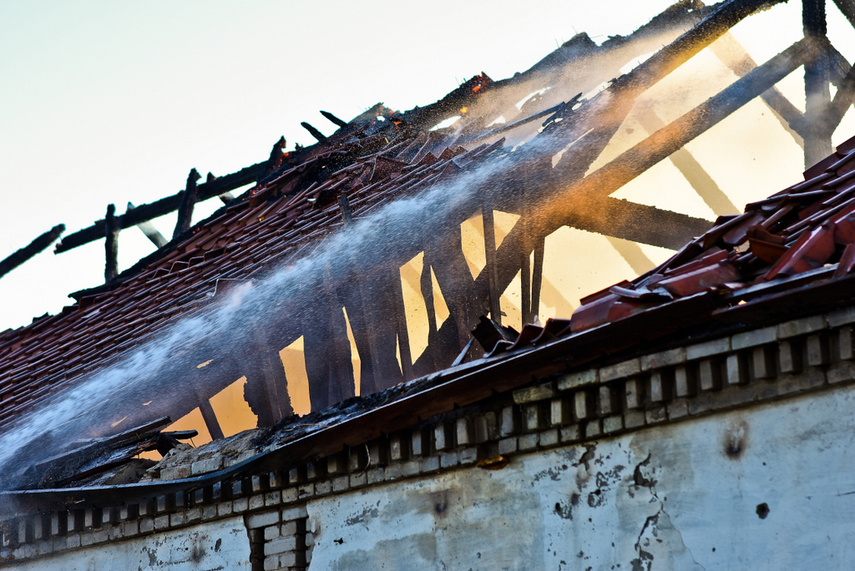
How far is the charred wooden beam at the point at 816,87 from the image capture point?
8.26 metres

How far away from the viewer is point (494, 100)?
12.3 meters

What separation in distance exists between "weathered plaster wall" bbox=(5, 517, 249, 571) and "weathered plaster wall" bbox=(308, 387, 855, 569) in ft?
2.75

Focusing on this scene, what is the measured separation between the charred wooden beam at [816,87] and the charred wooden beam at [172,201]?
26.1 ft

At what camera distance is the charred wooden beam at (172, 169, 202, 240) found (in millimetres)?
13852

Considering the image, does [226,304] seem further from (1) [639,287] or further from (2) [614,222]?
(1) [639,287]

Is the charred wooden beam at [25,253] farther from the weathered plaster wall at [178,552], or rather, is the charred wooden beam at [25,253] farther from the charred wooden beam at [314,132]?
the weathered plaster wall at [178,552]

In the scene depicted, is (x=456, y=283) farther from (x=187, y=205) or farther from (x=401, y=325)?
(x=187, y=205)

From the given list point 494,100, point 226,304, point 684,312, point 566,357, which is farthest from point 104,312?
point 684,312

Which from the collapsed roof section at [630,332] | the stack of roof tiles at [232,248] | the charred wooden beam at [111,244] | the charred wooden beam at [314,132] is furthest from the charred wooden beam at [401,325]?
the charred wooden beam at [111,244]

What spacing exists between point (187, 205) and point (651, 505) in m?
10.8

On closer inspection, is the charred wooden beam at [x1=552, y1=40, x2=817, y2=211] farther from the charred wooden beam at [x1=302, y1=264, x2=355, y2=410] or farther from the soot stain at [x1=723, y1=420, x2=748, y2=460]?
the soot stain at [x1=723, y1=420, x2=748, y2=460]

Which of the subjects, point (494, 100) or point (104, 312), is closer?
point (104, 312)

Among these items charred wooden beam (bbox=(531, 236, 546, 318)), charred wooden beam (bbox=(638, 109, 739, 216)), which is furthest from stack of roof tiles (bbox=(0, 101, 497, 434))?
charred wooden beam (bbox=(638, 109, 739, 216))

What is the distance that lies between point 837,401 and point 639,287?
134cm
